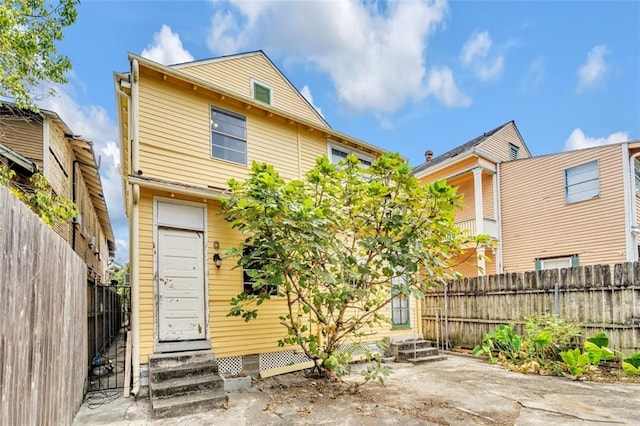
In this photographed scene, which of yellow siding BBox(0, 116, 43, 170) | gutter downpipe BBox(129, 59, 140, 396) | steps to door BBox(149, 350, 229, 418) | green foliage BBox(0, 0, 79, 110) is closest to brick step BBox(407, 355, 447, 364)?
steps to door BBox(149, 350, 229, 418)

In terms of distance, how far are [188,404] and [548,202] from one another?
12702mm

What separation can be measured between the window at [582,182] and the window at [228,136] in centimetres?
1089

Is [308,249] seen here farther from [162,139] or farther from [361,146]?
[361,146]

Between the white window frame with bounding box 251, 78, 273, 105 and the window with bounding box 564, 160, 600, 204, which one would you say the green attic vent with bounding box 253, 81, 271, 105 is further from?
the window with bounding box 564, 160, 600, 204

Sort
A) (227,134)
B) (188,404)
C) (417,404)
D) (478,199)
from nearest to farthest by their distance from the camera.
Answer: (188,404) → (417,404) → (227,134) → (478,199)

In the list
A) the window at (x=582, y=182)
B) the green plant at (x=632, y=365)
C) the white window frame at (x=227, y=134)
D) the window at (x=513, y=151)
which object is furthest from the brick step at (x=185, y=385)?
the window at (x=513, y=151)

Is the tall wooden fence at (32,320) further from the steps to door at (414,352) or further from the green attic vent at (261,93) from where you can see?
the green attic vent at (261,93)

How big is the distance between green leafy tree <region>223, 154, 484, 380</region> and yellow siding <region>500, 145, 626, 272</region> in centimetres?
778

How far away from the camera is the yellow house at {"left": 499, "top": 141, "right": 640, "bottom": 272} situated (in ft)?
34.9

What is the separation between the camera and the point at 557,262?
39.8ft

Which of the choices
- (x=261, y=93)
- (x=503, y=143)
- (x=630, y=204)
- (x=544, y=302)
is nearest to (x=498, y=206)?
(x=503, y=143)

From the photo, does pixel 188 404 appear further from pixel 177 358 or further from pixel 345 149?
pixel 345 149

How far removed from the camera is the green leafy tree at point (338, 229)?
5410 millimetres

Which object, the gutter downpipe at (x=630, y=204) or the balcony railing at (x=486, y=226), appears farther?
the balcony railing at (x=486, y=226)
